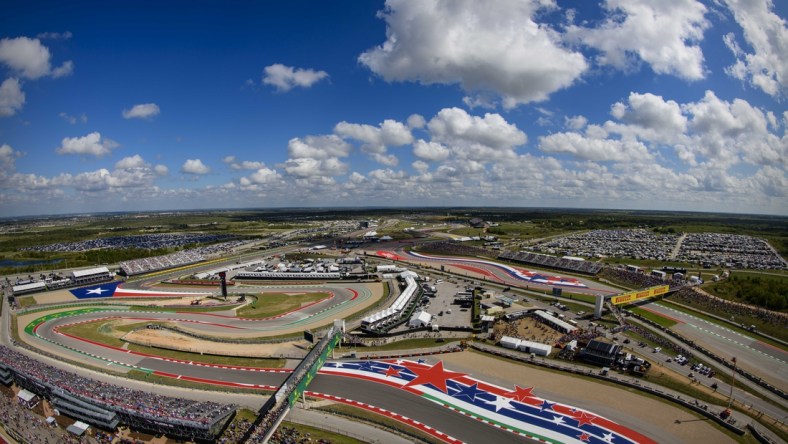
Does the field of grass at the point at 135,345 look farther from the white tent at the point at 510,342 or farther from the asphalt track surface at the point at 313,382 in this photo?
the white tent at the point at 510,342

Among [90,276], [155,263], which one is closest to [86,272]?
[90,276]

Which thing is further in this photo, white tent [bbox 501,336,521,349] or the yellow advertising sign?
the yellow advertising sign

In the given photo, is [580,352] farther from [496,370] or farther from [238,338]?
[238,338]

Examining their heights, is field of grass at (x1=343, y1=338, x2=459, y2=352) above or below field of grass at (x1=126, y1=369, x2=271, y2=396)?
above

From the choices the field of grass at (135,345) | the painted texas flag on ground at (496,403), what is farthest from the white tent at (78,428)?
the painted texas flag on ground at (496,403)

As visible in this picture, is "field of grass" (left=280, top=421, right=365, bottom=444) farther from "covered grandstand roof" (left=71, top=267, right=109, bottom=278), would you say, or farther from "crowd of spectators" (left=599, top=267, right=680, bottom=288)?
"covered grandstand roof" (left=71, top=267, right=109, bottom=278)

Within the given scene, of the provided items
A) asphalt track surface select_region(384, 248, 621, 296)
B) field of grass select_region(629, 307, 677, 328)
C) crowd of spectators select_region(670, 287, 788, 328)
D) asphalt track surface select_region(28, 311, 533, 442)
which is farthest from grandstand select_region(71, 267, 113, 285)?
crowd of spectators select_region(670, 287, 788, 328)
